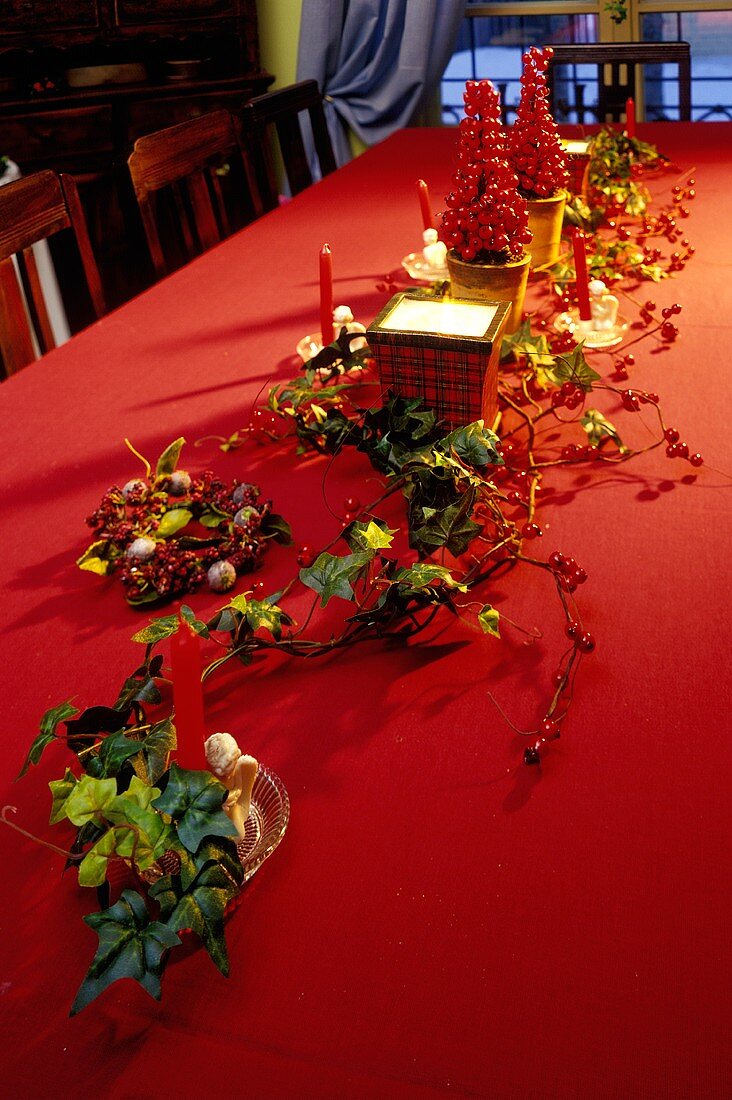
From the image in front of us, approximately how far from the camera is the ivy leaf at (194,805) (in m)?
0.56

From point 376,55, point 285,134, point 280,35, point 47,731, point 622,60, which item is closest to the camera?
point 47,731

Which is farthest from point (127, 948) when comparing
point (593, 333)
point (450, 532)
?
point (593, 333)

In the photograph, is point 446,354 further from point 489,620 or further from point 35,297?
point 35,297

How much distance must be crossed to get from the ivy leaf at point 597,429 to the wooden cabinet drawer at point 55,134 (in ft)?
8.47

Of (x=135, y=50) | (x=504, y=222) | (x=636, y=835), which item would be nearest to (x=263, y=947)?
(x=636, y=835)

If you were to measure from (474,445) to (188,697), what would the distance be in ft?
1.37

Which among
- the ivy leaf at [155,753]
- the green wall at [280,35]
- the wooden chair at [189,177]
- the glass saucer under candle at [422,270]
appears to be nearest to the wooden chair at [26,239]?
the wooden chair at [189,177]

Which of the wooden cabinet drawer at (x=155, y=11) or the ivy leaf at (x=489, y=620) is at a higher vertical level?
the wooden cabinet drawer at (x=155, y=11)

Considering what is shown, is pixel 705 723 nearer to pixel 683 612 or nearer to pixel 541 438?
pixel 683 612

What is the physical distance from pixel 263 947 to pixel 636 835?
0.23 meters

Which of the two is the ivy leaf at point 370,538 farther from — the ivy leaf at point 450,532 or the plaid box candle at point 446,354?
the plaid box candle at point 446,354

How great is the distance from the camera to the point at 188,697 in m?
0.54

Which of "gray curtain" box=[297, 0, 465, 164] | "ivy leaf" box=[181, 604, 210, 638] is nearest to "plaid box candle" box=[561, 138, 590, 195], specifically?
"ivy leaf" box=[181, 604, 210, 638]

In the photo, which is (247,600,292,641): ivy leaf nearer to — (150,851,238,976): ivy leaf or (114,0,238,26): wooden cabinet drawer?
(150,851,238,976): ivy leaf
